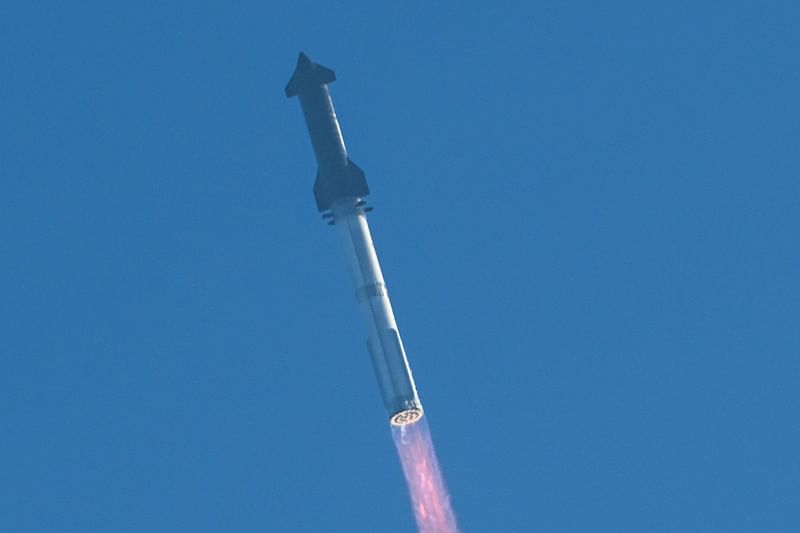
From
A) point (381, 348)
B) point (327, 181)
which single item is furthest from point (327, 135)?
point (381, 348)

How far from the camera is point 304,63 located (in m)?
111

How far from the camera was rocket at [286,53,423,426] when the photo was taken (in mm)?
105062

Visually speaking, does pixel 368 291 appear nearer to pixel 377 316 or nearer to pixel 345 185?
pixel 377 316

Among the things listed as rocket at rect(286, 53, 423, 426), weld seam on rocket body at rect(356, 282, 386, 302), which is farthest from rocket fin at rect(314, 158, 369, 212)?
weld seam on rocket body at rect(356, 282, 386, 302)

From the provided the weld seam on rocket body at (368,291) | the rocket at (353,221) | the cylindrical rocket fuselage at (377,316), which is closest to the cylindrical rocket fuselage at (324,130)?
the rocket at (353,221)

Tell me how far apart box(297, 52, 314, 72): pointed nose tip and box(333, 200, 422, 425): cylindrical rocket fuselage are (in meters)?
6.34

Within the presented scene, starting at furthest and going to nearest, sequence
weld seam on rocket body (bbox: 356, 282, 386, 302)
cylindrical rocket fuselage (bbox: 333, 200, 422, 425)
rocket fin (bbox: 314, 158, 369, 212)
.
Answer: rocket fin (bbox: 314, 158, 369, 212) < weld seam on rocket body (bbox: 356, 282, 386, 302) < cylindrical rocket fuselage (bbox: 333, 200, 422, 425)

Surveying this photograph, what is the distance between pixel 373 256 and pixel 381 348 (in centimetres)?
480

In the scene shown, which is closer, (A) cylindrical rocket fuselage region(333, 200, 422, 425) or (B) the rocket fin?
(A) cylindrical rocket fuselage region(333, 200, 422, 425)

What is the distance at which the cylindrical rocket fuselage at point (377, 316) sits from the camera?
104500 mm

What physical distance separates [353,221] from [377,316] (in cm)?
458

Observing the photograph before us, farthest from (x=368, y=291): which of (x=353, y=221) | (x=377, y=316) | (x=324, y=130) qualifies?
(x=324, y=130)

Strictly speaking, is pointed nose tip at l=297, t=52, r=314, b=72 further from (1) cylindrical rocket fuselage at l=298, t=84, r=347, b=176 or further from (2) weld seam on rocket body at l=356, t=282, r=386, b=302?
(2) weld seam on rocket body at l=356, t=282, r=386, b=302

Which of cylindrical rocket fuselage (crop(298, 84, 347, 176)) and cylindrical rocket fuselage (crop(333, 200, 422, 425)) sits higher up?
cylindrical rocket fuselage (crop(298, 84, 347, 176))
